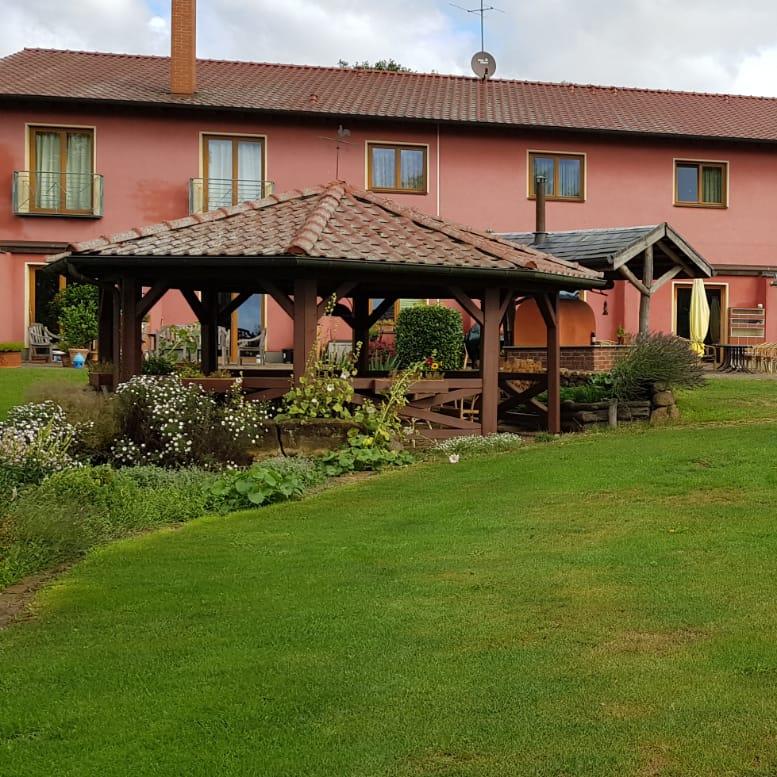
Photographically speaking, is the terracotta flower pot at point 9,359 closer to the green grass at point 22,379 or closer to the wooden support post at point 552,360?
the green grass at point 22,379

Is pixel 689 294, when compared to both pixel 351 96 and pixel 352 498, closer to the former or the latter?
pixel 351 96

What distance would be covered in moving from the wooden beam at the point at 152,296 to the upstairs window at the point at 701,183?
67.5 ft

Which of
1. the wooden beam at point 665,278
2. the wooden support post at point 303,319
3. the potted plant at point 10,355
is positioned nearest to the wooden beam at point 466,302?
the wooden support post at point 303,319

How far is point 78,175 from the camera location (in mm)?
27297

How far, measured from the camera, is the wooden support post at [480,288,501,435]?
45.2ft

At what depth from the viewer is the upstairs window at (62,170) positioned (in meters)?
27.2

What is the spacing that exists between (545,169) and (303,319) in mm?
18338

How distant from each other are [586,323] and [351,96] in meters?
12.1

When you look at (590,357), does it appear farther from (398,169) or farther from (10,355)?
(10,355)

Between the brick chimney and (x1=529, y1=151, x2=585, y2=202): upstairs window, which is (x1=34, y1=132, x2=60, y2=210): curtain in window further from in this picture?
(x1=529, y1=151, x2=585, y2=202): upstairs window

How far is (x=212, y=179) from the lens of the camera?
2786cm

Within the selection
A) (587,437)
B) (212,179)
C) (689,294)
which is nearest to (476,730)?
(587,437)

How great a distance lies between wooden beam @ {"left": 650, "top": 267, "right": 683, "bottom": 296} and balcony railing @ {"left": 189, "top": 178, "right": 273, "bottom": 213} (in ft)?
39.2

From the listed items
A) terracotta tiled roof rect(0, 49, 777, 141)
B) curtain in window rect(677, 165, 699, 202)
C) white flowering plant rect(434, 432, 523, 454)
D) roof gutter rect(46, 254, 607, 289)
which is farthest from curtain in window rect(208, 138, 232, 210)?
white flowering plant rect(434, 432, 523, 454)
